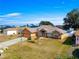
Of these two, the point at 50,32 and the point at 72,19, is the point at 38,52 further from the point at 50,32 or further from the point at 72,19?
the point at 72,19

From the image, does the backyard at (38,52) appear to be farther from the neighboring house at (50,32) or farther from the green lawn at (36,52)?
the neighboring house at (50,32)

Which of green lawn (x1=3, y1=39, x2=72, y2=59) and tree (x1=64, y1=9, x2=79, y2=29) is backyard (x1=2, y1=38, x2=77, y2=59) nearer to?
green lawn (x1=3, y1=39, x2=72, y2=59)

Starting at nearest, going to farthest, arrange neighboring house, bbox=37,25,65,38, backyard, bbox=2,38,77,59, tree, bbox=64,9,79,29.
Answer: backyard, bbox=2,38,77,59 < neighboring house, bbox=37,25,65,38 < tree, bbox=64,9,79,29

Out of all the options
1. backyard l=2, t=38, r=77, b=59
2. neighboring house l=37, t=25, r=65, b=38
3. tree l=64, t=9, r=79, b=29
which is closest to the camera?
backyard l=2, t=38, r=77, b=59

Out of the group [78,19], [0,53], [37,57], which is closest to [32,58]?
[37,57]

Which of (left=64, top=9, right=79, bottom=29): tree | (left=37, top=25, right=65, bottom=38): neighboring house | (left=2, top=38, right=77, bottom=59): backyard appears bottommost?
(left=2, top=38, right=77, bottom=59): backyard

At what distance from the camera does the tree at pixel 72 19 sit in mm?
88625

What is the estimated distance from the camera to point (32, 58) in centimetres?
2975

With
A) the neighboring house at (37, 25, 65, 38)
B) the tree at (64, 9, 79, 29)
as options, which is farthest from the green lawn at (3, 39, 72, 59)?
the tree at (64, 9, 79, 29)

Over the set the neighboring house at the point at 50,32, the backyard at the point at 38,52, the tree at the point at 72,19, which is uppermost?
the tree at the point at 72,19

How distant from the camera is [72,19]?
293 feet

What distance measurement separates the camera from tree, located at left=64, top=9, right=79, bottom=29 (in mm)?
88625

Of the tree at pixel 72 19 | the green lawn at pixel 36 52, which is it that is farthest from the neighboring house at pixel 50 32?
the tree at pixel 72 19

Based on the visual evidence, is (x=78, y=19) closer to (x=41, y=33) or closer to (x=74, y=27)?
(x=74, y=27)
